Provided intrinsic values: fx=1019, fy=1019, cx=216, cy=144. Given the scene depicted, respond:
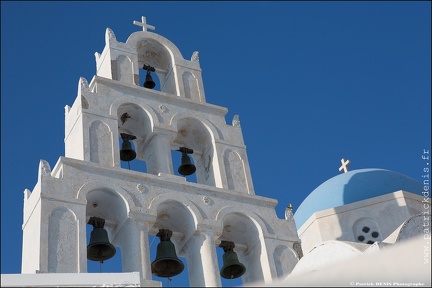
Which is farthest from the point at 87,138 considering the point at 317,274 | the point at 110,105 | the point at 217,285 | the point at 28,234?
the point at 317,274

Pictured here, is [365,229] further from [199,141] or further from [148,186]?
[148,186]

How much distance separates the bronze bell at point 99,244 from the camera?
1864 cm

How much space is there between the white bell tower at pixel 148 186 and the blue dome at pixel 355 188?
15.6 ft

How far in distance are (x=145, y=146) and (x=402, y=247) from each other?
10172mm

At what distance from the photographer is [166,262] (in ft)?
62.2

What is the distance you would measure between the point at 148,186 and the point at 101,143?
1.36m

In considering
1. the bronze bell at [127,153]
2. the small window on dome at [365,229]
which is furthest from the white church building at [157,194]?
the small window on dome at [365,229]

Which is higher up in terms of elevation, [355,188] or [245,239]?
[355,188]

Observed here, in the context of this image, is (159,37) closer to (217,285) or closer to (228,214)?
(228,214)

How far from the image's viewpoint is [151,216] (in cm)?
1897

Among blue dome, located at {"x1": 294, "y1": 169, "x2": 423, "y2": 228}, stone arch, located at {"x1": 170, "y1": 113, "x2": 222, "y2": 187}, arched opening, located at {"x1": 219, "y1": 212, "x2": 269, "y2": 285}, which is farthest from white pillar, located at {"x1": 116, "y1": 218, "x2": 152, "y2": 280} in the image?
blue dome, located at {"x1": 294, "y1": 169, "x2": 423, "y2": 228}

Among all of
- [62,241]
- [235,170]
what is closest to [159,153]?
Answer: [235,170]

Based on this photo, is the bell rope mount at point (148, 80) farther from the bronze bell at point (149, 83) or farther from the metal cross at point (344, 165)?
the metal cross at point (344, 165)

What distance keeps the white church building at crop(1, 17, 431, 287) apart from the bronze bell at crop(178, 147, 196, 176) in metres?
0.03
